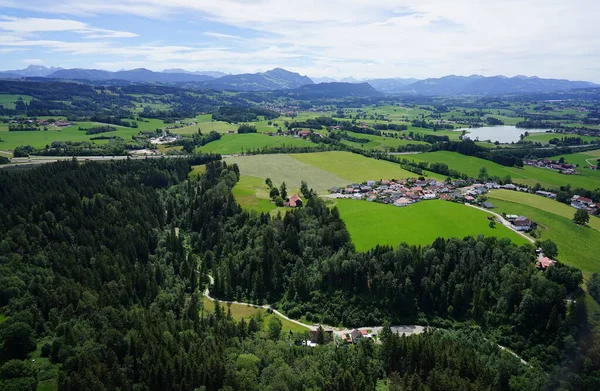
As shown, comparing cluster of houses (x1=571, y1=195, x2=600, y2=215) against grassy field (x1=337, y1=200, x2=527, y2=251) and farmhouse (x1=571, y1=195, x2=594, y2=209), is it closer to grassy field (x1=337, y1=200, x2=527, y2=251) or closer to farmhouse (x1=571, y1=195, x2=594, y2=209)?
farmhouse (x1=571, y1=195, x2=594, y2=209)

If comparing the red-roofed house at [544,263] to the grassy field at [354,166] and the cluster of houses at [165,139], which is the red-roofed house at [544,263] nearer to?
the grassy field at [354,166]

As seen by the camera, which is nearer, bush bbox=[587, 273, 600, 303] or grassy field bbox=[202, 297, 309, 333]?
bush bbox=[587, 273, 600, 303]

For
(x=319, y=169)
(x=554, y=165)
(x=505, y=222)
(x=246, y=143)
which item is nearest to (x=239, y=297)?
(x=505, y=222)

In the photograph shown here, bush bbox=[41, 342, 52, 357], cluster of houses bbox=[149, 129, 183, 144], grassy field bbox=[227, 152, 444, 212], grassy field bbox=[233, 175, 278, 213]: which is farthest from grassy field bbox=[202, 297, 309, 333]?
cluster of houses bbox=[149, 129, 183, 144]

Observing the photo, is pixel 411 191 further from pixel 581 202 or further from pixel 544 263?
pixel 544 263

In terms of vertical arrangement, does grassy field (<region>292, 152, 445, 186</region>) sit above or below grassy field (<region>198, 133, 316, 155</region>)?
below

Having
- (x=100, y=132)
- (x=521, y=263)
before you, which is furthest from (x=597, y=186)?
(x=100, y=132)

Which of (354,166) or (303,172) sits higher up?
(354,166)
